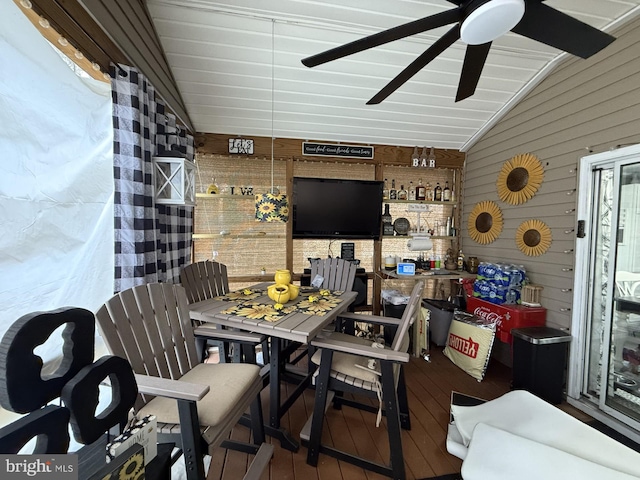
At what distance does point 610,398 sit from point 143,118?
403 cm

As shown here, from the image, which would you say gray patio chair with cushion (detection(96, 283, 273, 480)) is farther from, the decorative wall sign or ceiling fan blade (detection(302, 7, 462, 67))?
the decorative wall sign

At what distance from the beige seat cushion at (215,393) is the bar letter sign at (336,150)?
2712mm

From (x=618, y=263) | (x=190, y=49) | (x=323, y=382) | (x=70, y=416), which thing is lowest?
(x=323, y=382)

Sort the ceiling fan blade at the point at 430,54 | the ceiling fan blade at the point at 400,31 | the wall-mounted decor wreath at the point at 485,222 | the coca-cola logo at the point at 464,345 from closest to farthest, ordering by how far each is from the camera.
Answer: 1. the ceiling fan blade at the point at 400,31
2. the ceiling fan blade at the point at 430,54
3. the coca-cola logo at the point at 464,345
4. the wall-mounted decor wreath at the point at 485,222

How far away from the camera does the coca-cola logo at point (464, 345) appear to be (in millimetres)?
2881

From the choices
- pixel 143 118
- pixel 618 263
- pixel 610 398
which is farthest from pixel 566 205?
pixel 143 118

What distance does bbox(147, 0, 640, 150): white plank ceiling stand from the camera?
215 cm

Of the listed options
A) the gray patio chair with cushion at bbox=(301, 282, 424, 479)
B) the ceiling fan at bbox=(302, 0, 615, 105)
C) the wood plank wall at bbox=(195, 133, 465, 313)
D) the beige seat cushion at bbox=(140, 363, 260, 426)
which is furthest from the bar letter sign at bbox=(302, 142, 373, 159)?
the beige seat cushion at bbox=(140, 363, 260, 426)

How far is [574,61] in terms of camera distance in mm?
2527

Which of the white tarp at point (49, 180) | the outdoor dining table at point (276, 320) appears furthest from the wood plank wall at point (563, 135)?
the white tarp at point (49, 180)

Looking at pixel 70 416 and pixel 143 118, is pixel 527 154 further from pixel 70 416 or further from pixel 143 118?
pixel 70 416

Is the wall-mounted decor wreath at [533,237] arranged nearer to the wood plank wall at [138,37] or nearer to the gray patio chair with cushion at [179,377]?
the gray patio chair with cushion at [179,377]

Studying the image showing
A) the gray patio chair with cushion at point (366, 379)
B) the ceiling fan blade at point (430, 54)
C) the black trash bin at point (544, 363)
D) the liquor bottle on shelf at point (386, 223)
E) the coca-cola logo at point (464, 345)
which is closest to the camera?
the ceiling fan blade at point (430, 54)

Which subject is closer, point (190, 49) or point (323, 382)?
point (323, 382)
